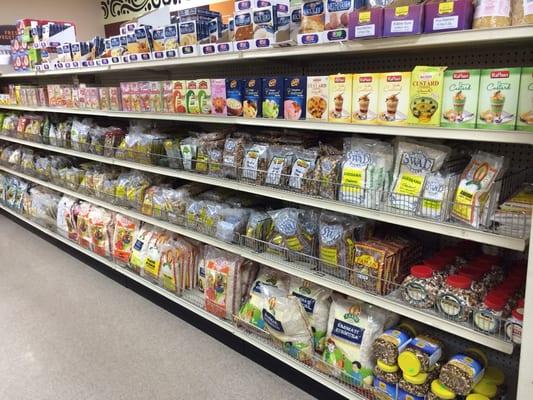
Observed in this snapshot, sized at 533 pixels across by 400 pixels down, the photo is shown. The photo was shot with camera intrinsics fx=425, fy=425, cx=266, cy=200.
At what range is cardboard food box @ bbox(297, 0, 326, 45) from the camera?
69.4 inches

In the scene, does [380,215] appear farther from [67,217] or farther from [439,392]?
[67,217]

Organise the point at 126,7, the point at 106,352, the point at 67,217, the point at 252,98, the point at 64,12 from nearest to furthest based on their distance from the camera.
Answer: the point at 252,98, the point at 106,352, the point at 67,217, the point at 126,7, the point at 64,12

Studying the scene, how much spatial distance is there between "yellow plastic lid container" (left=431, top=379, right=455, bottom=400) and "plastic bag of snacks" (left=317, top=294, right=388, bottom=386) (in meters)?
0.30

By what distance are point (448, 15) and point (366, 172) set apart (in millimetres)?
647

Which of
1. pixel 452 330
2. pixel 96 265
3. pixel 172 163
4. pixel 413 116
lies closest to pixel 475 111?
pixel 413 116

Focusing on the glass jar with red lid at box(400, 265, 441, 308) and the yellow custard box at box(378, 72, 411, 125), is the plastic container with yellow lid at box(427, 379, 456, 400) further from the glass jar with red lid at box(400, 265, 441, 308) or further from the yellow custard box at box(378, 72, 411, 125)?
the yellow custard box at box(378, 72, 411, 125)

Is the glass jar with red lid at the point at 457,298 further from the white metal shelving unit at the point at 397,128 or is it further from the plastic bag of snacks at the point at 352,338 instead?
the plastic bag of snacks at the point at 352,338

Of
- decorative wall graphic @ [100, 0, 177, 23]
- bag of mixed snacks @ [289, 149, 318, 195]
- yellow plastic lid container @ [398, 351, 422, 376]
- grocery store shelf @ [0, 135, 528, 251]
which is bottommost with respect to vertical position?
yellow plastic lid container @ [398, 351, 422, 376]

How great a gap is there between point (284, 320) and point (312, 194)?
0.66m

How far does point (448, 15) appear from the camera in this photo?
4.53 ft

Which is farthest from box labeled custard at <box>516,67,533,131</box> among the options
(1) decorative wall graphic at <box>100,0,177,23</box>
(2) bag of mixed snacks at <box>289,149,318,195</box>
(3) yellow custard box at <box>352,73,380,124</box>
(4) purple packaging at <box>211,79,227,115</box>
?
(1) decorative wall graphic at <box>100,0,177,23</box>

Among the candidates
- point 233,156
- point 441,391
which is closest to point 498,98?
point 441,391

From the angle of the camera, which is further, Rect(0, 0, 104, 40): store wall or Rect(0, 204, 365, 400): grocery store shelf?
Rect(0, 0, 104, 40): store wall

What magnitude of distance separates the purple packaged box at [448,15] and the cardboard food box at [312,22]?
460mm
